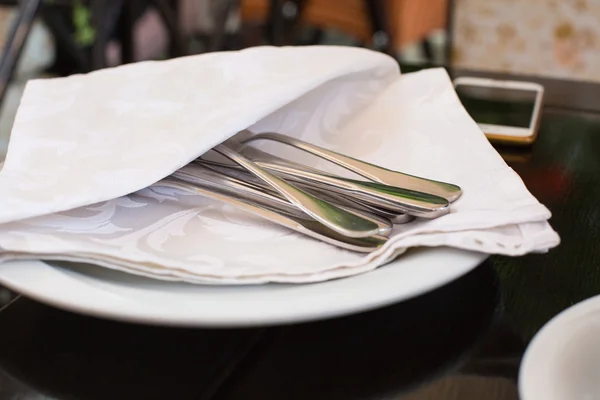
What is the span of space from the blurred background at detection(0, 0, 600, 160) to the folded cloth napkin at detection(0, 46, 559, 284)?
1.05 meters

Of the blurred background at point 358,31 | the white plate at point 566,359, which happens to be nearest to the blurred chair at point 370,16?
the blurred background at point 358,31

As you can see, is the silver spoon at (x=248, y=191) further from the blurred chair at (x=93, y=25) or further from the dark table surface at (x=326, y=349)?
the blurred chair at (x=93, y=25)

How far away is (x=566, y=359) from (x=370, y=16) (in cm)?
146

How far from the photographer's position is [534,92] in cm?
62

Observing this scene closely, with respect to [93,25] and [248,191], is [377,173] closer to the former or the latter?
[248,191]

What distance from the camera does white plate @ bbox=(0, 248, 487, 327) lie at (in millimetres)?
263

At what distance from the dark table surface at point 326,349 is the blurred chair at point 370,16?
1.29 metres

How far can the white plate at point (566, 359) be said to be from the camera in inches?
9.5

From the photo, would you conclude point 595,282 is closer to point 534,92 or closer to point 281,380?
point 281,380

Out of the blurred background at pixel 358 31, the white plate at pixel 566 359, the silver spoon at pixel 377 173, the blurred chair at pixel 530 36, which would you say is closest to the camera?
the white plate at pixel 566 359

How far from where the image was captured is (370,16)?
5.36ft

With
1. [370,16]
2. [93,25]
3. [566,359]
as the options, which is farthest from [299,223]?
[370,16]

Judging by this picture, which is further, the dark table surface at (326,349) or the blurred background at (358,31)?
the blurred background at (358,31)

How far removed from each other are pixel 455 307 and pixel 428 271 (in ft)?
0.16
